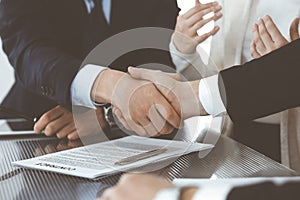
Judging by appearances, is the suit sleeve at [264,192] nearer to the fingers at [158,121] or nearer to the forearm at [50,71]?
the fingers at [158,121]

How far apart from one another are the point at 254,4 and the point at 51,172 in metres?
0.80

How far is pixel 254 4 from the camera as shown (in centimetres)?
149

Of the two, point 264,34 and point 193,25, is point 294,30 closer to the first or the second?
point 264,34

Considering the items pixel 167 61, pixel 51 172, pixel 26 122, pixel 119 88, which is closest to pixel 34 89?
pixel 26 122

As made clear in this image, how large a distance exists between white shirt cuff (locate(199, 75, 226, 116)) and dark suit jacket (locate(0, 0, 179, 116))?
0.31 metres

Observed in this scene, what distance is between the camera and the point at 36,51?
4.62ft

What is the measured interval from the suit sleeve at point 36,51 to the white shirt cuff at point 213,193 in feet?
2.52

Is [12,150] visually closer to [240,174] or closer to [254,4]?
[240,174]

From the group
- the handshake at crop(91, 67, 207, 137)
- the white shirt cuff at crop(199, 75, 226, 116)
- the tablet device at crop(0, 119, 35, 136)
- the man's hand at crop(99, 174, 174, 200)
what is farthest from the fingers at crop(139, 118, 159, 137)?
the man's hand at crop(99, 174, 174, 200)

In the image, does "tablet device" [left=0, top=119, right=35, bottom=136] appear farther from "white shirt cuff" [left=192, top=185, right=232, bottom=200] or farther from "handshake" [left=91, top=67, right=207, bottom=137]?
"white shirt cuff" [left=192, top=185, right=232, bottom=200]

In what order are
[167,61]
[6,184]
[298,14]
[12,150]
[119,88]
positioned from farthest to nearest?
[167,61] → [298,14] → [119,88] → [12,150] → [6,184]

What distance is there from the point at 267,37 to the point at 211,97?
0.82ft

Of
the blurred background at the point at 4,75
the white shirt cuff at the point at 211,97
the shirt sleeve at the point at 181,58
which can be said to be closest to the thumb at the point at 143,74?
the white shirt cuff at the point at 211,97

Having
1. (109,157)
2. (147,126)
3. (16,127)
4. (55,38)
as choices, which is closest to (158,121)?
(147,126)
